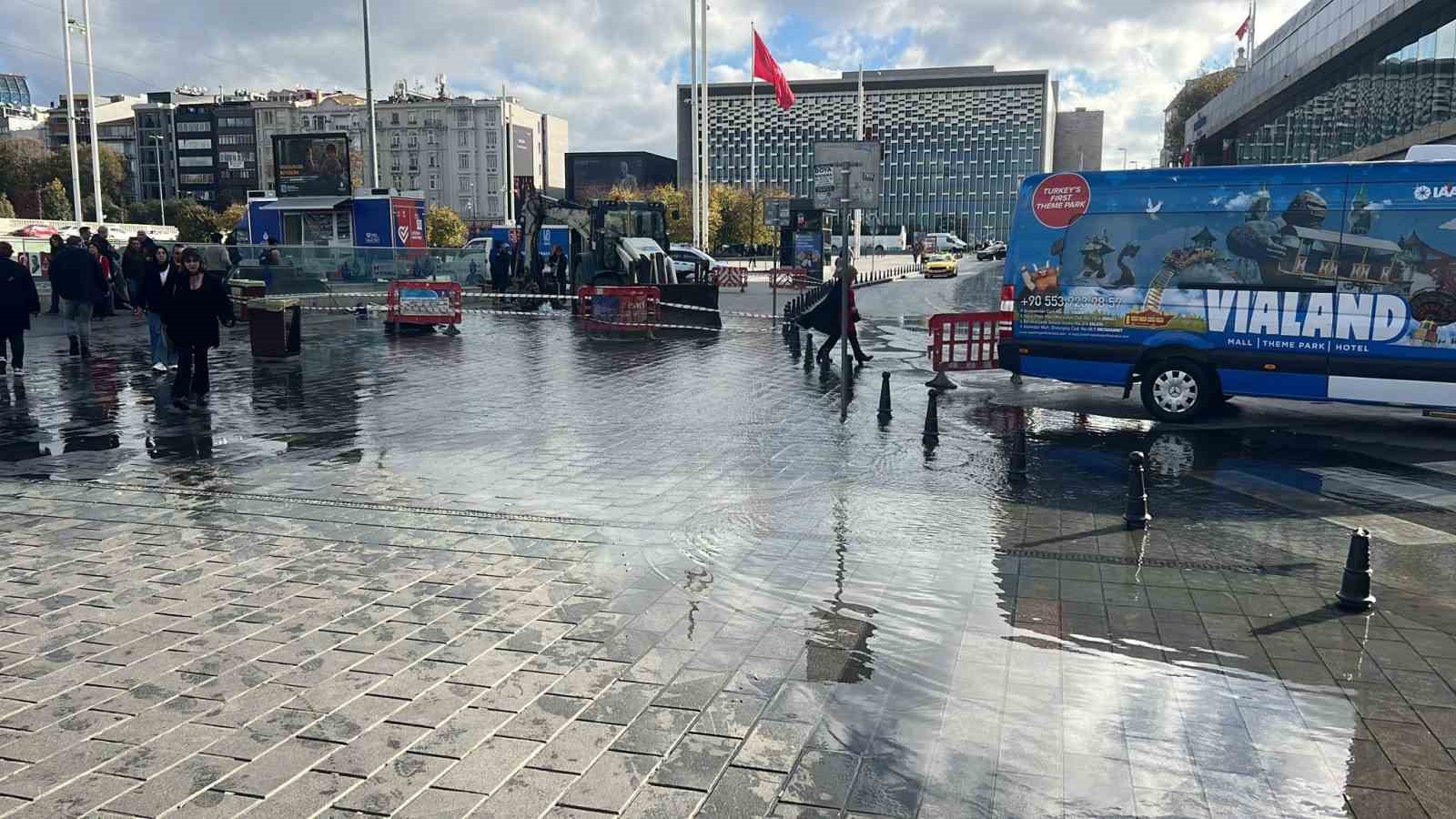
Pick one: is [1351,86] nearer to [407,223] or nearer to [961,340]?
[961,340]

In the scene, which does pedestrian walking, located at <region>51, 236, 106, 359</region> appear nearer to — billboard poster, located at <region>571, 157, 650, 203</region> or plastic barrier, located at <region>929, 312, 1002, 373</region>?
plastic barrier, located at <region>929, 312, 1002, 373</region>

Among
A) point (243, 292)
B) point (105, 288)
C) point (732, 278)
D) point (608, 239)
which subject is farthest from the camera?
point (732, 278)

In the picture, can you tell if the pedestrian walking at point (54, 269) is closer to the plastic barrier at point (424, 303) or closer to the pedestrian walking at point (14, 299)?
the pedestrian walking at point (14, 299)

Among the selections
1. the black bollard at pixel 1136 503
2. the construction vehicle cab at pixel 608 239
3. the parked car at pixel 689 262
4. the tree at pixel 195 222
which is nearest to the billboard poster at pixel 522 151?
the tree at pixel 195 222

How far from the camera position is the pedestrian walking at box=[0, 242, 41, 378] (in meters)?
15.5

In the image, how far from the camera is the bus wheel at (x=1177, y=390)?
12562 mm

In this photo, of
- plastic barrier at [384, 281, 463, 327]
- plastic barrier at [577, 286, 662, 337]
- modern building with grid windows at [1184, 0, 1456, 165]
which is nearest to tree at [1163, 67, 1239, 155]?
modern building with grid windows at [1184, 0, 1456, 165]

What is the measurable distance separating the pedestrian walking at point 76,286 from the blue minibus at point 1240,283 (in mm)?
14217

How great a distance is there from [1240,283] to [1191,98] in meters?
78.1

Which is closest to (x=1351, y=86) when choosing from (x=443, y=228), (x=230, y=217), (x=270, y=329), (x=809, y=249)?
(x=809, y=249)

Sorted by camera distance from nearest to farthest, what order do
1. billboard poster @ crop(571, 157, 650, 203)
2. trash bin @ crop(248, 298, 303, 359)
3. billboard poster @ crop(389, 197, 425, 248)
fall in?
trash bin @ crop(248, 298, 303, 359) → billboard poster @ crop(389, 197, 425, 248) → billboard poster @ crop(571, 157, 650, 203)

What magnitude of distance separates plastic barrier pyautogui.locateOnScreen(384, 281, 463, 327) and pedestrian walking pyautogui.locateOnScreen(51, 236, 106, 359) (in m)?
6.55

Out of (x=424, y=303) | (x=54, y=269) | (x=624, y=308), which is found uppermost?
(x=54, y=269)

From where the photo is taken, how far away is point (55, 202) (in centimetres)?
10256
